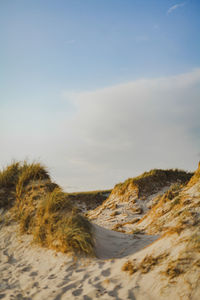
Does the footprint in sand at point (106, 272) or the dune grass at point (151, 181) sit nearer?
the footprint in sand at point (106, 272)

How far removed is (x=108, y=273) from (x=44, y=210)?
87.0 inches

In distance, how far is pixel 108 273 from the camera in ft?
12.9

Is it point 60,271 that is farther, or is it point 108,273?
point 60,271

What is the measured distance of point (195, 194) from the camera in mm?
6402

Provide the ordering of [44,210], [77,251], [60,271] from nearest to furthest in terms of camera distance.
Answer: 1. [60,271]
2. [77,251]
3. [44,210]

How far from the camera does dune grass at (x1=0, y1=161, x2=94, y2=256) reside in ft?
15.5

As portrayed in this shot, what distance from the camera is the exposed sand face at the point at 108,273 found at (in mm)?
3275

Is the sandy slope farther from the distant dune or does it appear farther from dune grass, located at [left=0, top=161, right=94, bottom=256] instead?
dune grass, located at [left=0, top=161, right=94, bottom=256]

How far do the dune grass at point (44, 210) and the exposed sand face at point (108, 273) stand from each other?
251 mm

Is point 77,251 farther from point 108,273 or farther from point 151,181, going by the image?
point 151,181

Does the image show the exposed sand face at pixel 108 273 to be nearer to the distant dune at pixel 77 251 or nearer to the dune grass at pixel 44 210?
the distant dune at pixel 77 251

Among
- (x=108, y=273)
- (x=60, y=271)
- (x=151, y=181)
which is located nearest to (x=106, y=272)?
(x=108, y=273)

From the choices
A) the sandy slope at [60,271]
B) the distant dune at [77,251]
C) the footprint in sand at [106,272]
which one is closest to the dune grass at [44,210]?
the distant dune at [77,251]

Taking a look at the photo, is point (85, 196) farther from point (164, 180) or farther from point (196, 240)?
point (196, 240)
